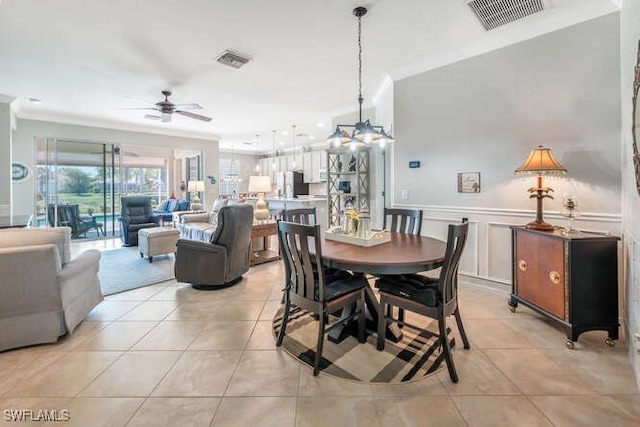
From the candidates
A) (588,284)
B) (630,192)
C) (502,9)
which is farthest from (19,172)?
(630,192)

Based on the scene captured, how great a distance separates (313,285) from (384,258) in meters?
0.52

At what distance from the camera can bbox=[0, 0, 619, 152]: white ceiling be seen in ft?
8.41

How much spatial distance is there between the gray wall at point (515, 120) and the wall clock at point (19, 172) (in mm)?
7206

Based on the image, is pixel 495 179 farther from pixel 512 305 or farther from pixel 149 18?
pixel 149 18

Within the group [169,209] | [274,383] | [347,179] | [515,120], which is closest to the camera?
[274,383]

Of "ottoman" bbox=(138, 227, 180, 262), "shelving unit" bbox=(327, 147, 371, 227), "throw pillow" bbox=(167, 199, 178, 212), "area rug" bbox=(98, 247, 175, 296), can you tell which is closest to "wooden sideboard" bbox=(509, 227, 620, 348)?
"shelving unit" bbox=(327, 147, 371, 227)

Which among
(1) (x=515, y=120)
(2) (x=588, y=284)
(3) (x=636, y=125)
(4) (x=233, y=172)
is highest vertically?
(4) (x=233, y=172)

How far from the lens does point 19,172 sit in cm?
582

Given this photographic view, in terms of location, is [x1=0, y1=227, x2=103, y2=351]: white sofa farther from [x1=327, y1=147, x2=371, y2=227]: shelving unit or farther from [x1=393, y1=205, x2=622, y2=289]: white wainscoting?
[x1=393, y1=205, x2=622, y2=289]: white wainscoting

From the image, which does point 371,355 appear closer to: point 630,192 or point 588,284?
point 588,284

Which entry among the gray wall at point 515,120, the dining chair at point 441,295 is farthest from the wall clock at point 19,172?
the dining chair at point 441,295

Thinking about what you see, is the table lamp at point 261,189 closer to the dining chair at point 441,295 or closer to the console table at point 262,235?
the console table at point 262,235

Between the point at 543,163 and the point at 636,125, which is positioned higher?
the point at 636,125

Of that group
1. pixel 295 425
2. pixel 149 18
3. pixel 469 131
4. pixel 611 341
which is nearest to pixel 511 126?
pixel 469 131
